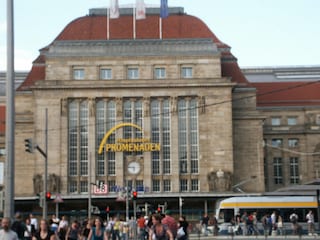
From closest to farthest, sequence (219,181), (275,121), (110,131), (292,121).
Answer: (219,181)
(110,131)
(292,121)
(275,121)

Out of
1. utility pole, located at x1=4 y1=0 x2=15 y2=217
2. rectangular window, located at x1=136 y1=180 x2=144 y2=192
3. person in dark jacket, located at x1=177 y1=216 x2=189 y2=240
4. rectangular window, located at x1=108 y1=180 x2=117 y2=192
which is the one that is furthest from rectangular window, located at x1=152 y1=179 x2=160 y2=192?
utility pole, located at x1=4 y1=0 x2=15 y2=217

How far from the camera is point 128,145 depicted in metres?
76.9

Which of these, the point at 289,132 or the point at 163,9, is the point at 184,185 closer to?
the point at 163,9

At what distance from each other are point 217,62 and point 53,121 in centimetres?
1796

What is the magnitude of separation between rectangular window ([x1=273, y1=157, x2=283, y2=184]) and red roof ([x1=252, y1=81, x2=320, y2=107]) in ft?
24.9

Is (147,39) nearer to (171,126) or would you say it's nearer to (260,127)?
(171,126)

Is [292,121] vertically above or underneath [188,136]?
above

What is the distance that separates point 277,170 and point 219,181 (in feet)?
59.0

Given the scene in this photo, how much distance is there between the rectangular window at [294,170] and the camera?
89.7 m

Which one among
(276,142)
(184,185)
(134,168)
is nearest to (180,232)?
(134,168)

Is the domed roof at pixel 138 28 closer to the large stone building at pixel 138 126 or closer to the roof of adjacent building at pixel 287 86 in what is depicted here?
the large stone building at pixel 138 126

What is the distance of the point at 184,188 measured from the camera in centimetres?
7700

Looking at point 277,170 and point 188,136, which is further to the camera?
point 277,170

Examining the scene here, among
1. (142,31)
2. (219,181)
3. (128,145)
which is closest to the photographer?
(219,181)
